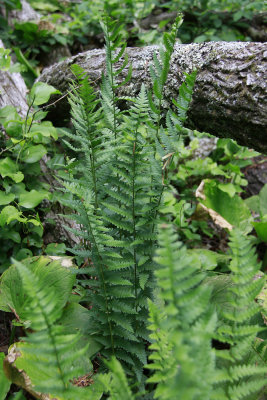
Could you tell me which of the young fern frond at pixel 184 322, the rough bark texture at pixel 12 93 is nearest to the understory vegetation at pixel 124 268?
the young fern frond at pixel 184 322

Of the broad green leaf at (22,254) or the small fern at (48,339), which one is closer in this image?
the small fern at (48,339)

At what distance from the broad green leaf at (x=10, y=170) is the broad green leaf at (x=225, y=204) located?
5.21 feet

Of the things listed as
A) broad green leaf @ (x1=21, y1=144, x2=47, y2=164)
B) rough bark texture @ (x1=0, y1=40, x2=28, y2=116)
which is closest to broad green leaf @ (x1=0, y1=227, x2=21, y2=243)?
broad green leaf @ (x1=21, y1=144, x2=47, y2=164)

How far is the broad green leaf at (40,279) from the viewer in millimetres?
1701

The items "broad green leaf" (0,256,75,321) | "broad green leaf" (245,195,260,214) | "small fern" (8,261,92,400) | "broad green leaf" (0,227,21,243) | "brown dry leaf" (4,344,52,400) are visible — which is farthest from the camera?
"broad green leaf" (245,195,260,214)

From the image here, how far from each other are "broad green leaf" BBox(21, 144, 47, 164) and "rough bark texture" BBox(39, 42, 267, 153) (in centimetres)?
87

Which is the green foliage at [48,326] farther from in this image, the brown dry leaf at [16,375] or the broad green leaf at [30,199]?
the broad green leaf at [30,199]

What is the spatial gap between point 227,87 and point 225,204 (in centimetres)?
140

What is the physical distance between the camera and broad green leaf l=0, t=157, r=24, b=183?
2107mm

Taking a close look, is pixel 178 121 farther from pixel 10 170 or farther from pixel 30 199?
pixel 10 170

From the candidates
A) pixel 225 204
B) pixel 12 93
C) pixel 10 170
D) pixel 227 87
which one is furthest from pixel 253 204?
pixel 12 93

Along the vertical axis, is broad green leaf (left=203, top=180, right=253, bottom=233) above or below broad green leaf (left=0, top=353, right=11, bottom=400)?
below

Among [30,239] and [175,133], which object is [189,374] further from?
[30,239]

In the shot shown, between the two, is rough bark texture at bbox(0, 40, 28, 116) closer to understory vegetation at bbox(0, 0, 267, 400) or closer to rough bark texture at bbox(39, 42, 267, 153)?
understory vegetation at bbox(0, 0, 267, 400)
